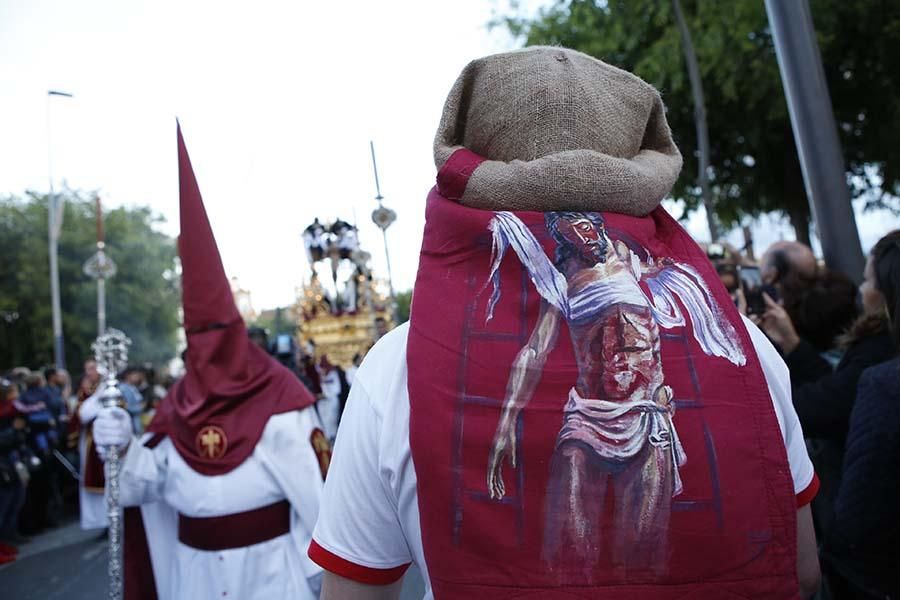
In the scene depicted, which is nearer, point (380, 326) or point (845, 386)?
point (845, 386)

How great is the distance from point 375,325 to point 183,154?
28.6 ft

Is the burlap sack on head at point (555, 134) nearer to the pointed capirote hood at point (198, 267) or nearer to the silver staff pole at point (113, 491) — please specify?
the pointed capirote hood at point (198, 267)

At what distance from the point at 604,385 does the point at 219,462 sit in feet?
8.07

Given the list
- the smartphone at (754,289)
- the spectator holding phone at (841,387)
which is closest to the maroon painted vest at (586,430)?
the spectator holding phone at (841,387)

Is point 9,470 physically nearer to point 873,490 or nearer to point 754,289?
point 754,289

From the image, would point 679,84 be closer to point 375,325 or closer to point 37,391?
point 375,325

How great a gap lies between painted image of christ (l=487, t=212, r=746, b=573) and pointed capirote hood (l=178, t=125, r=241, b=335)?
2.38 meters

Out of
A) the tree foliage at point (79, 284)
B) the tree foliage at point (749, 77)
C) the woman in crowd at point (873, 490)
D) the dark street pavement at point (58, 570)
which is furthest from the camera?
the tree foliage at point (79, 284)

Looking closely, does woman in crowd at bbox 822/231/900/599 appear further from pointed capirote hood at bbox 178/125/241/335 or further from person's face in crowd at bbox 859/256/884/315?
pointed capirote hood at bbox 178/125/241/335

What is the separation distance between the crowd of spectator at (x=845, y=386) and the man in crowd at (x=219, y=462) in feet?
6.72

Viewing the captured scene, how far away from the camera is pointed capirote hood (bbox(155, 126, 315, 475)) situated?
10.7 feet

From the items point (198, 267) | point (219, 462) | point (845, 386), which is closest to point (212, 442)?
point (219, 462)

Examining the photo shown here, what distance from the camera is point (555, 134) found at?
1.29 meters

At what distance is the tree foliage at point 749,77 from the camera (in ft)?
39.2
